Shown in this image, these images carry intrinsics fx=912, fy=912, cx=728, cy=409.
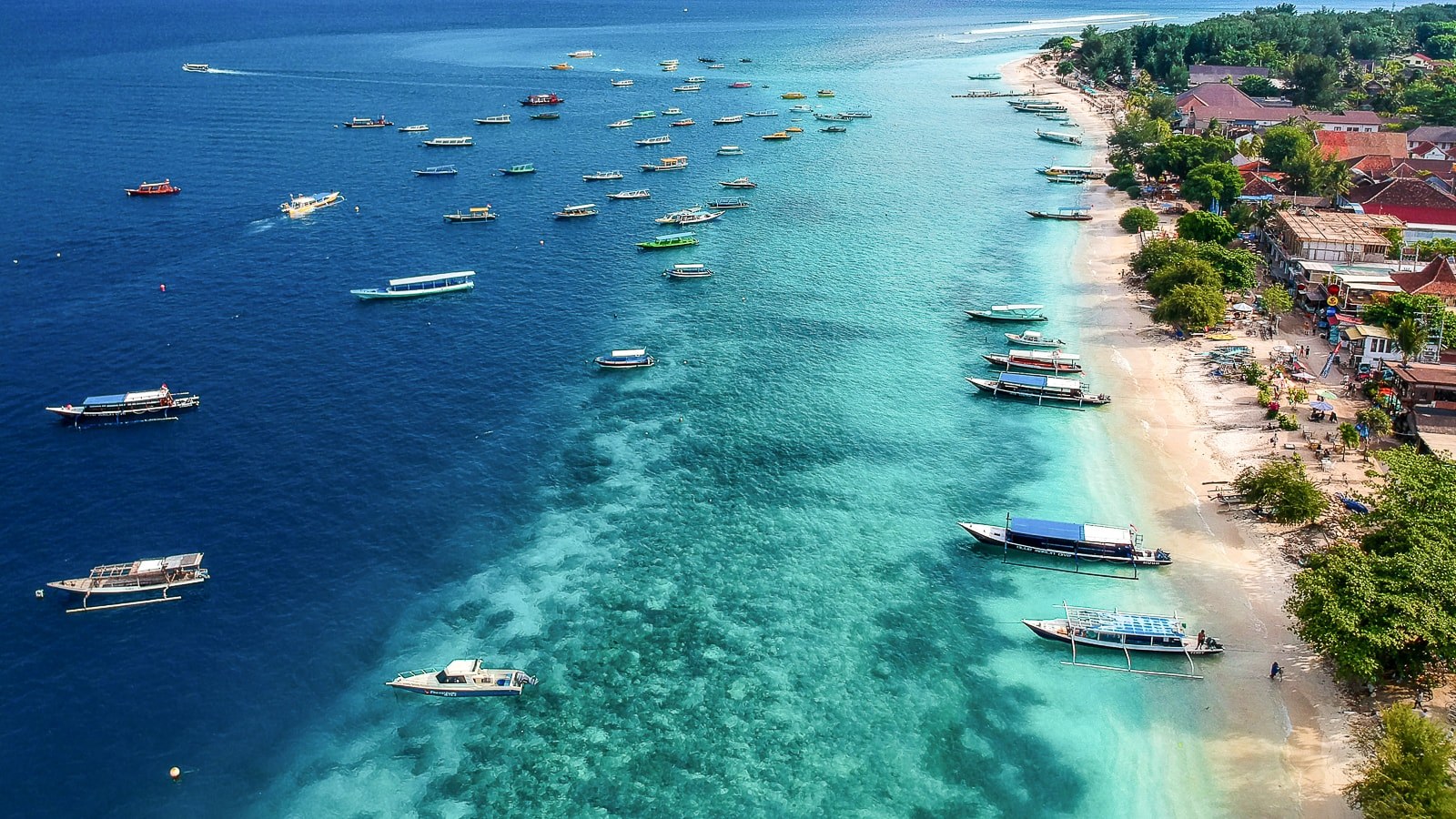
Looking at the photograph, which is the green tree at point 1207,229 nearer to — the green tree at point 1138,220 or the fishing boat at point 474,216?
the green tree at point 1138,220

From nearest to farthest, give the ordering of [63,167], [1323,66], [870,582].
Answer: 1. [870,582]
2. [63,167]
3. [1323,66]

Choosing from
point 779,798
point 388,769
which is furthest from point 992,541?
point 388,769

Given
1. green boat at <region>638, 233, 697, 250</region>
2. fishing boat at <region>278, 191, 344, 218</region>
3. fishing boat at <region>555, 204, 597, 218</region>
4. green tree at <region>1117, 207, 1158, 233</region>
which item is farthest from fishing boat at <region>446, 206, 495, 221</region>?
green tree at <region>1117, 207, 1158, 233</region>

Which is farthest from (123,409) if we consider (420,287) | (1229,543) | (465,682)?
(1229,543)

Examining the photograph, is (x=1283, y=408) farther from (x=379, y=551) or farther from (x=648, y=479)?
(x=379, y=551)

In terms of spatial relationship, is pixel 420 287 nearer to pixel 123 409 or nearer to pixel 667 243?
pixel 667 243

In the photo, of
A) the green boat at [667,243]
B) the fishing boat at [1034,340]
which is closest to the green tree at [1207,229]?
the fishing boat at [1034,340]

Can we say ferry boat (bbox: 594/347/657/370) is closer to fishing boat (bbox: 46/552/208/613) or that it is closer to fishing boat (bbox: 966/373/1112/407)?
fishing boat (bbox: 966/373/1112/407)
